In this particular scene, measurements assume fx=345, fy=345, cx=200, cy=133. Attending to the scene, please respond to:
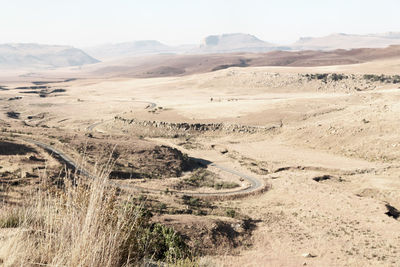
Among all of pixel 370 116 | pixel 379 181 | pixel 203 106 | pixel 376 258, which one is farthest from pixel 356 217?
pixel 203 106

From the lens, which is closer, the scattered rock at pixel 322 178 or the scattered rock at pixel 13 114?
the scattered rock at pixel 322 178

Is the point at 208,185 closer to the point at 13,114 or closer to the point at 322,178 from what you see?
the point at 322,178

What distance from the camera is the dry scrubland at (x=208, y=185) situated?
581cm

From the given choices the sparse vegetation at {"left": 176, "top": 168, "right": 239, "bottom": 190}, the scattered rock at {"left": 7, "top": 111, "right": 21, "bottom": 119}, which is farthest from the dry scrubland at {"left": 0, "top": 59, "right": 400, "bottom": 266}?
the scattered rock at {"left": 7, "top": 111, "right": 21, "bottom": 119}

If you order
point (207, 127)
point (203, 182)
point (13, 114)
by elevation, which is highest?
point (13, 114)

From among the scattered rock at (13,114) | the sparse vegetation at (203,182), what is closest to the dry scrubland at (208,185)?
the sparse vegetation at (203,182)

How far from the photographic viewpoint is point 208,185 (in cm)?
3800

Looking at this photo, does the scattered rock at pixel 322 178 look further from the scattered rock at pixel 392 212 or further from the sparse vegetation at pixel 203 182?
the scattered rock at pixel 392 212

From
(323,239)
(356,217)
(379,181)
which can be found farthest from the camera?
(379,181)

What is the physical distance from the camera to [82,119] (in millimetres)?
84062

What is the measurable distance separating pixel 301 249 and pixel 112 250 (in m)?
18.6

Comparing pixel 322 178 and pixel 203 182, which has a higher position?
pixel 203 182

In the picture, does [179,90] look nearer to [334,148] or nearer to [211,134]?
[211,134]

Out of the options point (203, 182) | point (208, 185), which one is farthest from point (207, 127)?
point (208, 185)
